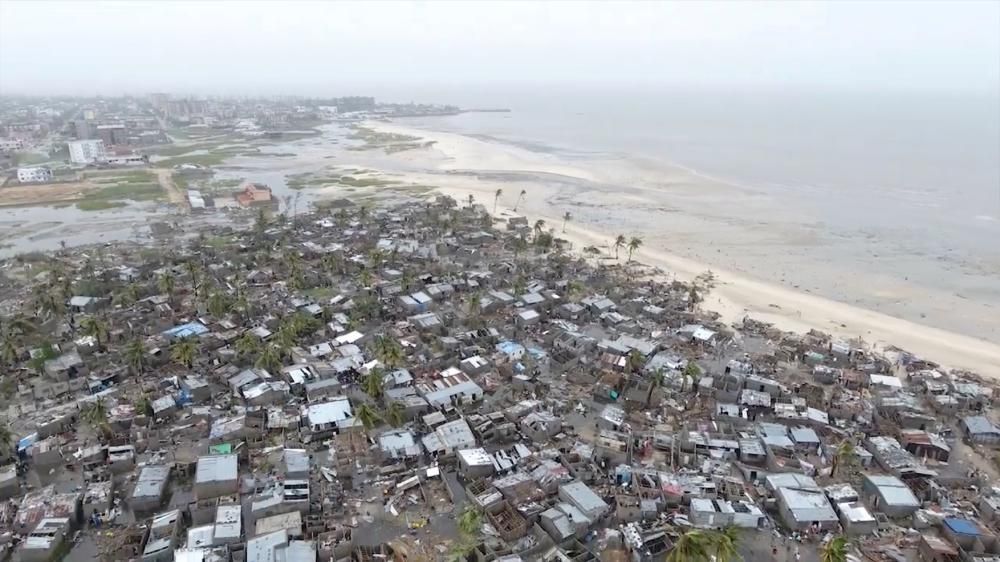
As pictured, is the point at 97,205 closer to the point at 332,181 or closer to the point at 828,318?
the point at 332,181

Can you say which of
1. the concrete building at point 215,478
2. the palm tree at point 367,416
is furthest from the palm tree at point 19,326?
the palm tree at point 367,416

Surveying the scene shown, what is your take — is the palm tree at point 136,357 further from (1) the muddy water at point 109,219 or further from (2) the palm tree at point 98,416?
(1) the muddy water at point 109,219

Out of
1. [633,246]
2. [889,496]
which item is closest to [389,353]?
[889,496]

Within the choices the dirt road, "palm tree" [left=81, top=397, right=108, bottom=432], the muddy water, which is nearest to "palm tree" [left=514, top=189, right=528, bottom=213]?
the muddy water

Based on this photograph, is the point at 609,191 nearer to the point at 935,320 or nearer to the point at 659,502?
the point at 935,320

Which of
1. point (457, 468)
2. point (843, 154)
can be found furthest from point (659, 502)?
point (843, 154)
